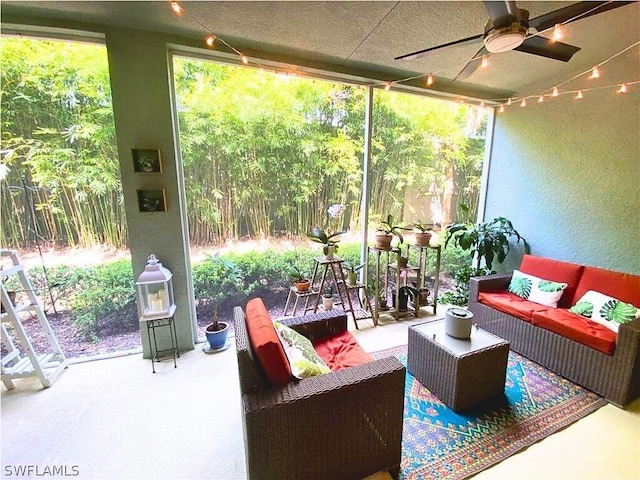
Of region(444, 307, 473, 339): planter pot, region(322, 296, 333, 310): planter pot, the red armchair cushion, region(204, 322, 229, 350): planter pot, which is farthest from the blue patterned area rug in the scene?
region(204, 322, 229, 350): planter pot

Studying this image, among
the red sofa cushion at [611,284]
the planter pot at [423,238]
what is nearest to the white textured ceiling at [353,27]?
the planter pot at [423,238]

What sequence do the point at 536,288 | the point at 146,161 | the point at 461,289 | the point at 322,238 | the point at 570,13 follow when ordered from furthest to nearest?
the point at 461,289, the point at 322,238, the point at 536,288, the point at 146,161, the point at 570,13

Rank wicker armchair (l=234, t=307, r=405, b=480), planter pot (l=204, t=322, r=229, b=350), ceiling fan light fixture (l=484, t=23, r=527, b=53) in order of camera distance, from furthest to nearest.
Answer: planter pot (l=204, t=322, r=229, b=350)
ceiling fan light fixture (l=484, t=23, r=527, b=53)
wicker armchair (l=234, t=307, r=405, b=480)

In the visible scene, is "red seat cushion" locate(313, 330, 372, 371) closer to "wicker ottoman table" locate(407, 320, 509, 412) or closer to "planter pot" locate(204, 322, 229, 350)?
"wicker ottoman table" locate(407, 320, 509, 412)

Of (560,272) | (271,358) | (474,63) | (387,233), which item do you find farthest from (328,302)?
(474,63)

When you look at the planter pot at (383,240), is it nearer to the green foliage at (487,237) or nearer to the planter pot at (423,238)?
the planter pot at (423,238)

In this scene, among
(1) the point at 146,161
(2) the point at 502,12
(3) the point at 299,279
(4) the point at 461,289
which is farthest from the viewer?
(4) the point at 461,289

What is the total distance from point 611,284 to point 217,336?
139 inches

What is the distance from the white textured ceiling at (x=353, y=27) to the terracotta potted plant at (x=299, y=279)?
211 centimetres

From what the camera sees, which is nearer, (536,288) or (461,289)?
(536,288)

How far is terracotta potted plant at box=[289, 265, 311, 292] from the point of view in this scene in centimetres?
306

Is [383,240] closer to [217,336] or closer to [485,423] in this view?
[485,423]

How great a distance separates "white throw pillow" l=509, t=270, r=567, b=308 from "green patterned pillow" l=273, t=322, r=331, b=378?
2.31 meters

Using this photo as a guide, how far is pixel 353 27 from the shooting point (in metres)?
2.26
